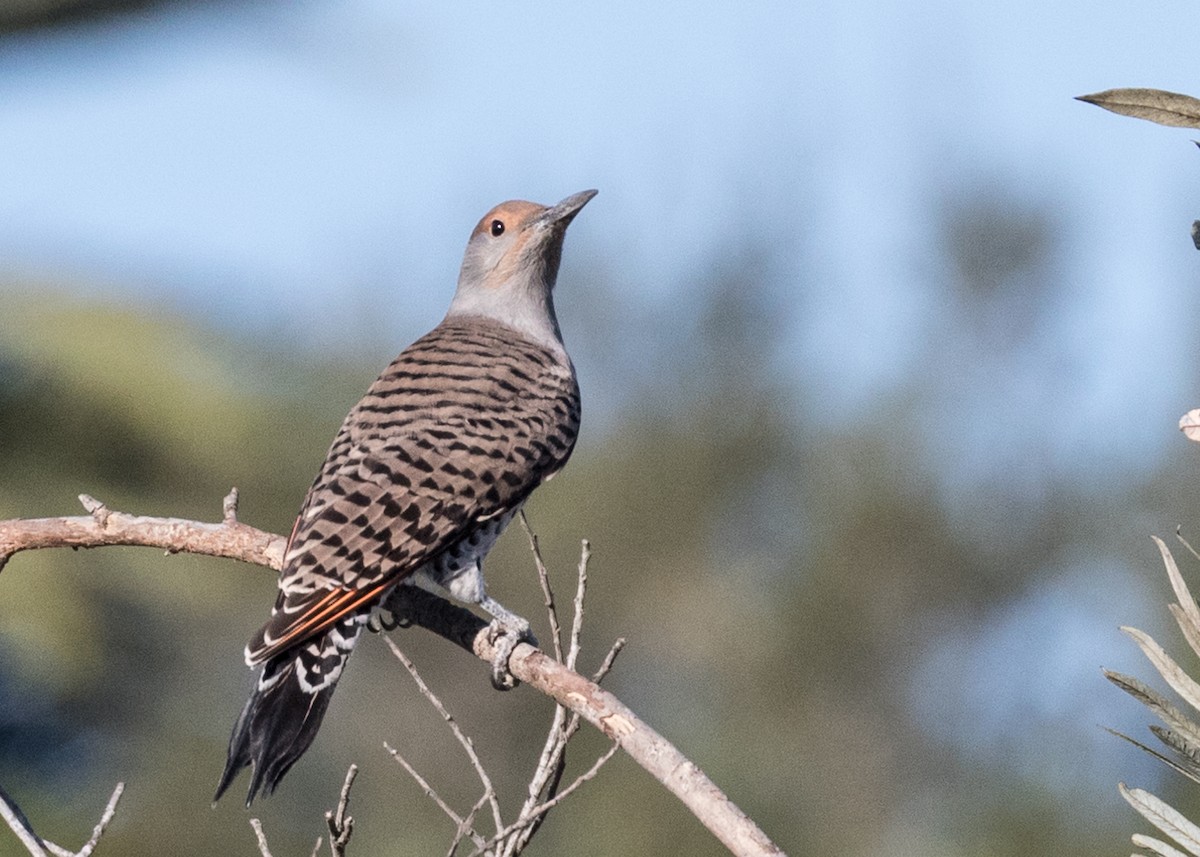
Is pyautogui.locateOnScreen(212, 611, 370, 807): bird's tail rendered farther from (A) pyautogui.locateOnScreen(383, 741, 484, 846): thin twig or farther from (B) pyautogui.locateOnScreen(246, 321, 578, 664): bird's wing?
(A) pyautogui.locateOnScreen(383, 741, 484, 846): thin twig

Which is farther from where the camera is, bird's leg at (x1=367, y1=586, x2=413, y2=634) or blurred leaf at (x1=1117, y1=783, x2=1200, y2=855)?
bird's leg at (x1=367, y1=586, x2=413, y2=634)

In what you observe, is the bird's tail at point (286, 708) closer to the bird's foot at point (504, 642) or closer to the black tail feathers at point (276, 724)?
the black tail feathers at point (276, 724)

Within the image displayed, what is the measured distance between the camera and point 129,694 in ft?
49.4

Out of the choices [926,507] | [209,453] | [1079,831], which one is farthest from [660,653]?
[209,453]

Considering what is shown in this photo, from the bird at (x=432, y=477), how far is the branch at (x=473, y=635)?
75 mm

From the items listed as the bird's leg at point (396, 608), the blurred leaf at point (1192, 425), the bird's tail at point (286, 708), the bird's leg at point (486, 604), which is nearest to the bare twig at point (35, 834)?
the bird's tail at point (286, 708)

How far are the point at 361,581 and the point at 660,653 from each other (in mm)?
16029

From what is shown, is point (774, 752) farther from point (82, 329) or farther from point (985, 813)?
point (82, 329)

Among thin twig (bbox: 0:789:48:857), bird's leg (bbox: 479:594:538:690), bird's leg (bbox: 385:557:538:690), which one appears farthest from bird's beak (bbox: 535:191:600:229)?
thin twig (bbox: 0:789:48:857)

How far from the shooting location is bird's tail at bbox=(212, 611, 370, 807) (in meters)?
3.31

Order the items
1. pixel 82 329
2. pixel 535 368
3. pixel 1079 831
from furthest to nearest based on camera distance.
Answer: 1. pixel 1079 831
2. pixel 82 329
3. pixel 535 368

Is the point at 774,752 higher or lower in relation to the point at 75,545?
lower

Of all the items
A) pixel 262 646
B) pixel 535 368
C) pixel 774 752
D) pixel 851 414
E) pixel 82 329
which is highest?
pixel 535 368

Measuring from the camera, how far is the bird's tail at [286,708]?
331cm
